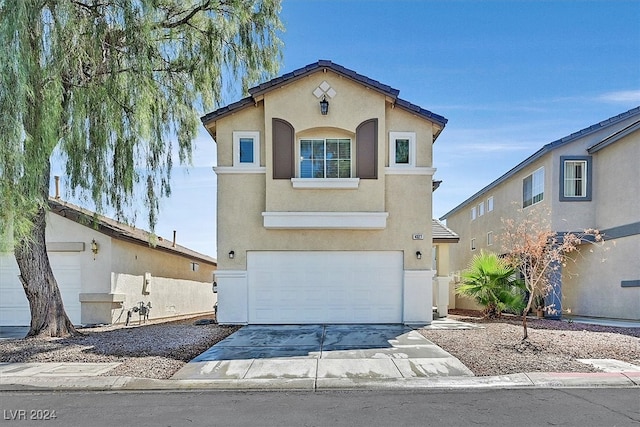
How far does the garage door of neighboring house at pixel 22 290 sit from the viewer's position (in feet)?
42.8

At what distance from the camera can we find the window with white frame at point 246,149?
41.1ft

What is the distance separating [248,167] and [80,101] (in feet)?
15.1

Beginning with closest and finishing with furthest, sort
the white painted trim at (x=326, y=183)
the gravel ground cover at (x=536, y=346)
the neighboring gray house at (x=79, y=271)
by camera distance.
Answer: the gravel ground cover at (x=536, y=346)
the white painted trim at (x=326, y=183)
the neighboring gray house at (x=79, y=271)

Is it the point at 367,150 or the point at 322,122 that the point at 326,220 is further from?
the point at 322,122

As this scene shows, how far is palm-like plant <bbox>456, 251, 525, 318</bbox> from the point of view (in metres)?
13.5

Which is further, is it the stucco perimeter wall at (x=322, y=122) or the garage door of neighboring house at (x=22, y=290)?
the garage door of neighboring house at (x=22, y=290)

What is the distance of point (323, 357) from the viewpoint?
838cm

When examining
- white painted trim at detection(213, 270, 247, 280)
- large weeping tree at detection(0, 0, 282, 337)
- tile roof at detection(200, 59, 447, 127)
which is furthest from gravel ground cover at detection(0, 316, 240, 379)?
tile roof at detection(200, 59, 447, 127)

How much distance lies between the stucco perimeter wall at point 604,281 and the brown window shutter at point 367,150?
27.5 feet

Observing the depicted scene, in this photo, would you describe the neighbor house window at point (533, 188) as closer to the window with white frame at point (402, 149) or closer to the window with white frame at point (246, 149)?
the window with white frame at point (402, 149)

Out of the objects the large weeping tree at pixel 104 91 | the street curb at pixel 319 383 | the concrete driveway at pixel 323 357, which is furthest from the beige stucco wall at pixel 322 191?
the street curb at pixel 319 383

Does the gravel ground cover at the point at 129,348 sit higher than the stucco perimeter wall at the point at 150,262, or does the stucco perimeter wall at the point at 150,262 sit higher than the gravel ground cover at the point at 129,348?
the stucco perimeter wall at the point at 150,262

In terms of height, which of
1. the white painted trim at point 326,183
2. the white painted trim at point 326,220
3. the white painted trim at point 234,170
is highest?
the white painted trim at point 234,170

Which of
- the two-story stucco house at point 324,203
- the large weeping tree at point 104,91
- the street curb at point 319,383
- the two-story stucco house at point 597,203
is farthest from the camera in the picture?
the two-story stucco house at point 597,203
